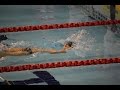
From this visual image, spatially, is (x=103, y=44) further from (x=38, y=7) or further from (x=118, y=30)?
(x=38, y=7)

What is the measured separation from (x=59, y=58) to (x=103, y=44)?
46 centimetres

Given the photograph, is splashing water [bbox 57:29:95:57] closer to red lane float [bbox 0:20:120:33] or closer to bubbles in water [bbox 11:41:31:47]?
red lane float [bbox 0:20:120:33]

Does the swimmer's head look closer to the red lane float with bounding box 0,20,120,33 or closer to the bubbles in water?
the red lane float with bounding box 0,20,120,33

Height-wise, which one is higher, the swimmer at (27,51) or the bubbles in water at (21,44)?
the bubbles in water at (21,44)

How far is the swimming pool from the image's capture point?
2.94 meters

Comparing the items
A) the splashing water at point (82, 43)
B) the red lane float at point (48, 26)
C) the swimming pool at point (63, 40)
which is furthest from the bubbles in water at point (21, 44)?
the splashing water at point (82, 43)

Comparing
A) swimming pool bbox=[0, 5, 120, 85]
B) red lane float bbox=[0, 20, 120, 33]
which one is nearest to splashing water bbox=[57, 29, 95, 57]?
swimming pool bbox=[0, 5, 120, 85]

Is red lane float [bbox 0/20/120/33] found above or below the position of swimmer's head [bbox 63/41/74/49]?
above

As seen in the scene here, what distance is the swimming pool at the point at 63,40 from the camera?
2.94 meters

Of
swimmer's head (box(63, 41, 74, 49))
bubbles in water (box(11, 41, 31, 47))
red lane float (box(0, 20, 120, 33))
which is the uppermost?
red lane float (box(0, 20, 120, 33))

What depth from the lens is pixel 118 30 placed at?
2.95m

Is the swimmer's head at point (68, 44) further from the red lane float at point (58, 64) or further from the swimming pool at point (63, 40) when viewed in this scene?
the red lane float at point (58, 64)

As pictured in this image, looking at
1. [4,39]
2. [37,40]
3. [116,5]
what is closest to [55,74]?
[37,40]
